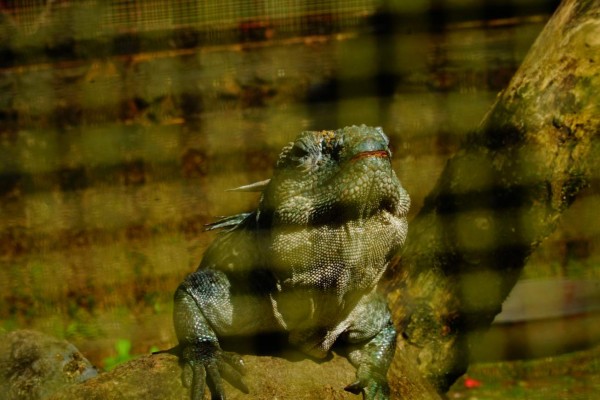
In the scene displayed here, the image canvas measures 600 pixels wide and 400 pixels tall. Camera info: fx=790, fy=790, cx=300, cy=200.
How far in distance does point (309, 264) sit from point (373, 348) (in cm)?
42

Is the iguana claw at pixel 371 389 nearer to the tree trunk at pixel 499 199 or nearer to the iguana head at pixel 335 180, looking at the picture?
the tree trunk at pixel 499 199

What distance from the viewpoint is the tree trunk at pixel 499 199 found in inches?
92.4

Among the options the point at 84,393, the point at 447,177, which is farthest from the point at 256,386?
the point at 447,177

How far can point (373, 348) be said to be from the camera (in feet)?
7.25

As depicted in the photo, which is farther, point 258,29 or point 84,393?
point 258,29

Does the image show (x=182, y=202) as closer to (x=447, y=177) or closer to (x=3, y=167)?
(x=3, y=167)

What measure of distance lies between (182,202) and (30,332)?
3.05ft

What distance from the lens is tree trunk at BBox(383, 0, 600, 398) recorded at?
235 centimetres

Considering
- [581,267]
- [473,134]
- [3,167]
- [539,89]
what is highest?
[539,89]

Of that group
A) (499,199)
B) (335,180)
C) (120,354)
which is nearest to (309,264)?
(335,180)

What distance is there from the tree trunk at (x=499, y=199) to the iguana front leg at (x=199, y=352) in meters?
0.57

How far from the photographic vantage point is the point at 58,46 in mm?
3129

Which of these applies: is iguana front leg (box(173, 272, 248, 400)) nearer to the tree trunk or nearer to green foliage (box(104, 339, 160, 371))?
the tree trunk

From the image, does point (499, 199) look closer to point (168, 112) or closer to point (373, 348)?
point (373, 348)
